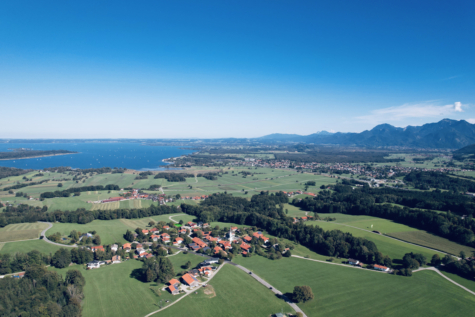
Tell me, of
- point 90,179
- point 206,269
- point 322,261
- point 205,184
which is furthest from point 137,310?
point 90,179

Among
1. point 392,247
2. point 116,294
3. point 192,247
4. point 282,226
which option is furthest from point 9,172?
point 392,247

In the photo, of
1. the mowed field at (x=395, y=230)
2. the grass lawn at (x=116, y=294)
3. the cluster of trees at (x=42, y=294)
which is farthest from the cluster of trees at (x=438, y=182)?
the cluster of trees at (x=42, y=294)

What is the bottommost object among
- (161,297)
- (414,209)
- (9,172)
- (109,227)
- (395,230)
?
(109,227)

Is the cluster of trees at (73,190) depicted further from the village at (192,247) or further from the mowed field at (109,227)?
the village at (192,247)

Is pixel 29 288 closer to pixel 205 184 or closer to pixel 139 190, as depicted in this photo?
pixel 139 190

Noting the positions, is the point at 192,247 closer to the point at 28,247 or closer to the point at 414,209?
the point at 28,247

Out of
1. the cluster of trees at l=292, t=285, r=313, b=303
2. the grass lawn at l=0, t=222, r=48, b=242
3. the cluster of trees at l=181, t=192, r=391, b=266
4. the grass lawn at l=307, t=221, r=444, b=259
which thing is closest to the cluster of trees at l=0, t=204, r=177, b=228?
the grass lawn at l=0, t=222, r=48, b=242
